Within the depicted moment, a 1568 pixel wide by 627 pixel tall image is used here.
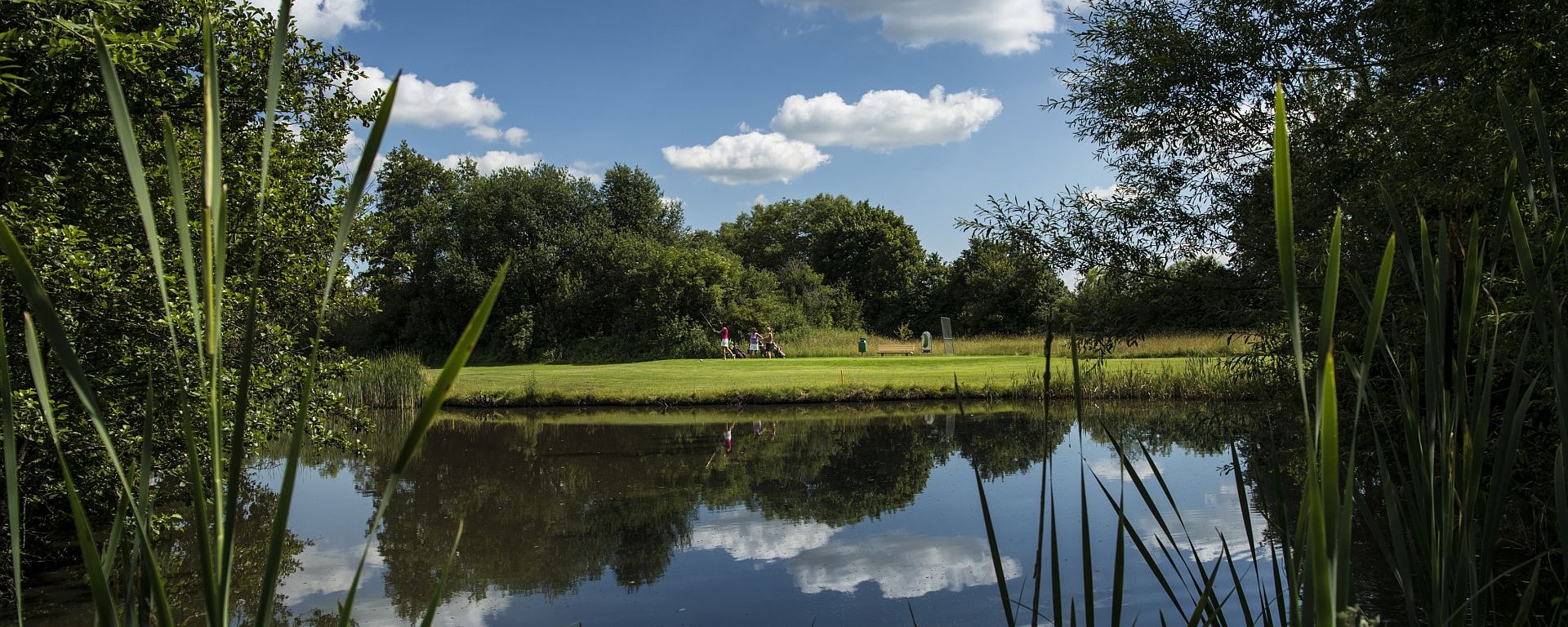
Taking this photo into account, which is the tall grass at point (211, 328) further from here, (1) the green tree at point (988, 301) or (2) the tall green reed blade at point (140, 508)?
(1) the green tree at point (988, 301)

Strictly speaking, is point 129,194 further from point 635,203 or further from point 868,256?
point 868,256

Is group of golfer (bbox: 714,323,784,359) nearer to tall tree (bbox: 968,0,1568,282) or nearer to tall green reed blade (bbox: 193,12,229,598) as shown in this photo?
tall tree (bbox: 968,0,1568,282)

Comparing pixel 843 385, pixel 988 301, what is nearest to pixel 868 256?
pixel 988 301

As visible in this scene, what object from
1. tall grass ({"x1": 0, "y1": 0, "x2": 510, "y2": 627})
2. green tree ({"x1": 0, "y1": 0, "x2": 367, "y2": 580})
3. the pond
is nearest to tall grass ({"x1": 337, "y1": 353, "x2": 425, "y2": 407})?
the pond

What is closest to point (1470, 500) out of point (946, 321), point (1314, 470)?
point (1314, 470)

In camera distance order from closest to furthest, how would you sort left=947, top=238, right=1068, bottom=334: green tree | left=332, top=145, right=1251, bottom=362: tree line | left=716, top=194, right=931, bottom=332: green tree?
left=332, top=145, right=1251, bottom=362: tree line
left=947, top=238, right=1068, bottom=334: green tree
left=716, top=194, right=931, bottom=332: green tree

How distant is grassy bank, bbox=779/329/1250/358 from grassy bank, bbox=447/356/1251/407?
1174 mm

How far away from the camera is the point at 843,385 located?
17.5 m

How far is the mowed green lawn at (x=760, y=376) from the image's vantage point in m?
17.7

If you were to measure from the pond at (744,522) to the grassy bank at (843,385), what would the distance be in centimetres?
143

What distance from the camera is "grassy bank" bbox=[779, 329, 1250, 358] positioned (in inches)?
862

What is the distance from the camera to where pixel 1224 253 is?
7660 millimetres

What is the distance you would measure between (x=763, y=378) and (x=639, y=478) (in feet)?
28.4

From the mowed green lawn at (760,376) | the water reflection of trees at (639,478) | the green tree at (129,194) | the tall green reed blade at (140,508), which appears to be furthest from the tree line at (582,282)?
the tall green reed blade at (140,508)
